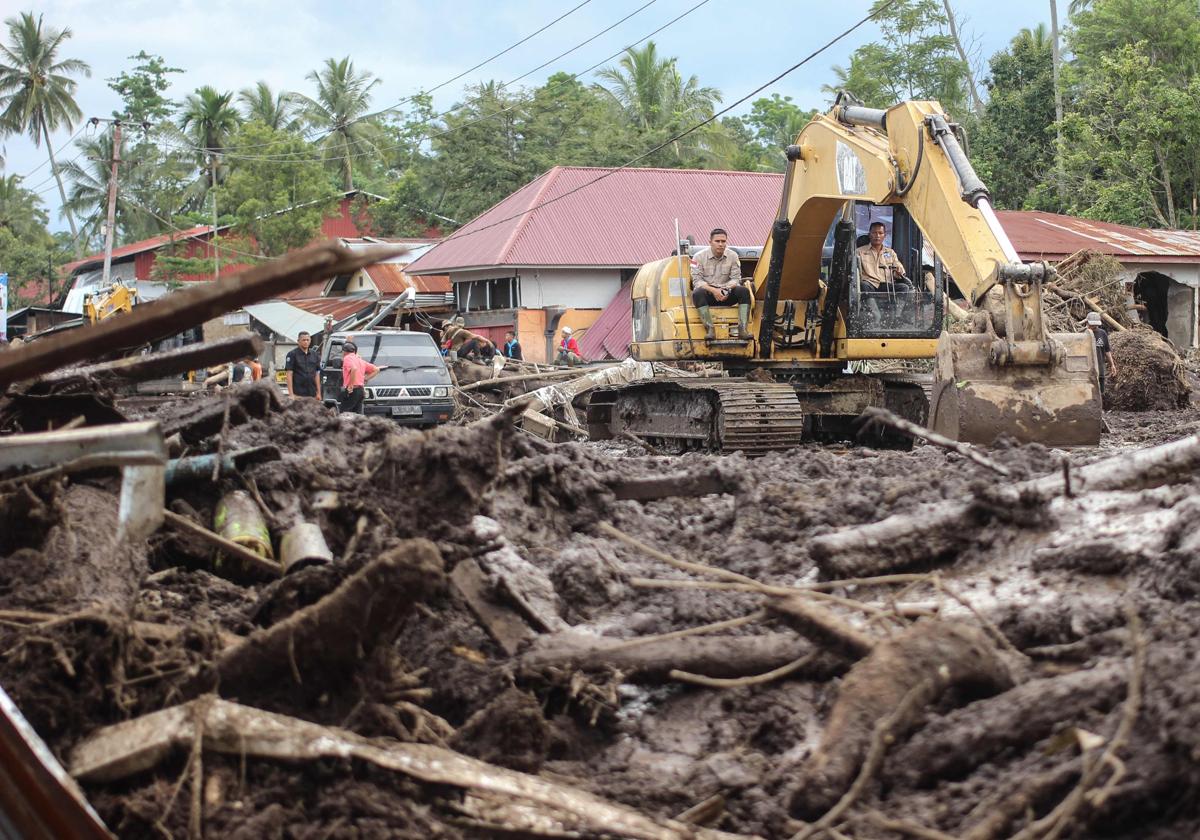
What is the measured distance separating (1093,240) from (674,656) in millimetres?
29027

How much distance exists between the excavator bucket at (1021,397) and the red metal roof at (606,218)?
2707 cm

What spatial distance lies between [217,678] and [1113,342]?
20.3m

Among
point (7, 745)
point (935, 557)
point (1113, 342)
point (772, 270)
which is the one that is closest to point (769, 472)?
point (935, 557)

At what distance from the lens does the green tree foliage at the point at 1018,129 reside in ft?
138

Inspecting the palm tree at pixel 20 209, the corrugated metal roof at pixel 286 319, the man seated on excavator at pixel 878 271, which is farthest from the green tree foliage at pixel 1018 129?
the palm tree at pixel 20 209

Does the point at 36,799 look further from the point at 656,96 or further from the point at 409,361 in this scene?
the point at 656,96

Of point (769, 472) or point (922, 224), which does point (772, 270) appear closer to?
point (922, 224)

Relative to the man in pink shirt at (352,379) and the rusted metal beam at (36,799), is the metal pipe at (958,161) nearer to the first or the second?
the rusted metal beam at (36,799)

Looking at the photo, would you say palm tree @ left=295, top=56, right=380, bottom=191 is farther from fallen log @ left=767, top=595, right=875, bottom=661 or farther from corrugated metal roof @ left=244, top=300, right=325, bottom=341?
fallen log @ left=767, top=595, right=875, bottom=661

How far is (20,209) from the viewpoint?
80375 millimetres

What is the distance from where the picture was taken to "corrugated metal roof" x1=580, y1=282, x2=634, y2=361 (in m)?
35.9

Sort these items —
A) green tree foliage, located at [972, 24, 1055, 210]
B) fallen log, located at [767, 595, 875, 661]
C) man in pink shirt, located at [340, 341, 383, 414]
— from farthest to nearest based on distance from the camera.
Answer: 1. green tree foliage, located at [972, 24, 1055, 210]
2. man in pink shirt, located at [340, 341, 383, 414]
3. fallen log, located at [767, 595, 875, 661]

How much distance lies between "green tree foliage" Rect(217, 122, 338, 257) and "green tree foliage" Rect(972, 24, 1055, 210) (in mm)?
23132

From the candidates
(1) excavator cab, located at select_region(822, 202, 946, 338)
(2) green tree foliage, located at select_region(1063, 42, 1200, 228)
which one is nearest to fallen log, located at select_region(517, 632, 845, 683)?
(1) excavator cab, located at select_region(822, 202, 946, 338)
